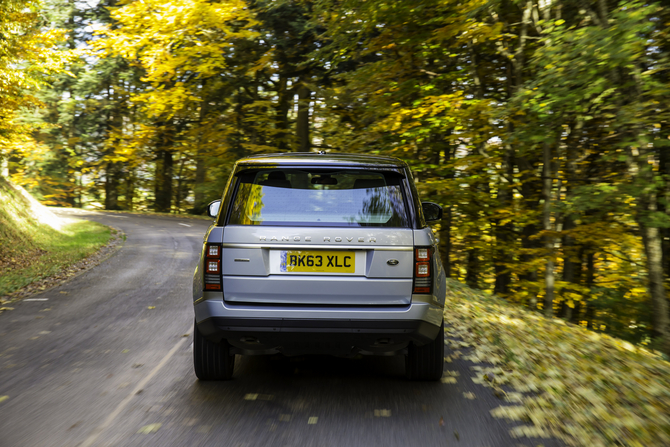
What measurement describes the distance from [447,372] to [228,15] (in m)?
16.9

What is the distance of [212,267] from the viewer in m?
3.88

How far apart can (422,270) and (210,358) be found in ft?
6.21

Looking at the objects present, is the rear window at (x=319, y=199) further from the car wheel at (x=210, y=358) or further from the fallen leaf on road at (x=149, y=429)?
the fallen leaf on road at (x=149, y=429)

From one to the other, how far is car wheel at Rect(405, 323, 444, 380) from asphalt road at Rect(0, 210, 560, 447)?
10cm

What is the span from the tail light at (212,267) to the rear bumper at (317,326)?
0.38 feet

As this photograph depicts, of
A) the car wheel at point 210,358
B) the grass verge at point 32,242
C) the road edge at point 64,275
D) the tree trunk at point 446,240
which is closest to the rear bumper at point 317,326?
the car wheel at point 210,358

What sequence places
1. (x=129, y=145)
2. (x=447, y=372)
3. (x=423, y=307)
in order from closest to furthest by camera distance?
(x=423, y=307), (x=447, y=372), (x=129, y=145)

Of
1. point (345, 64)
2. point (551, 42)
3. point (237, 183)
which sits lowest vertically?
point (237, 183)

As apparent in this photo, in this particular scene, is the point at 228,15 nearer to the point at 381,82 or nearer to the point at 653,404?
the point at 381,82

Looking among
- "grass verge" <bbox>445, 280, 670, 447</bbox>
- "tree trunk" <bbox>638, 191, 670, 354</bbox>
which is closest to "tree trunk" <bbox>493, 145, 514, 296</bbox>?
"tree trunk" <bbox>638, 191, 670, 354</bbox>

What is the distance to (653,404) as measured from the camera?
3.95 metres

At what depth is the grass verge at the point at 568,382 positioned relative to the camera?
11.7ft

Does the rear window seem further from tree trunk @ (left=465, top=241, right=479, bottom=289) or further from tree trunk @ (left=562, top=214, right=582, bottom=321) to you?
tree trunk @ (left=465, top=241, right=479, bottom=289)

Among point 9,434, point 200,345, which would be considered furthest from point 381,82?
point 9,434
